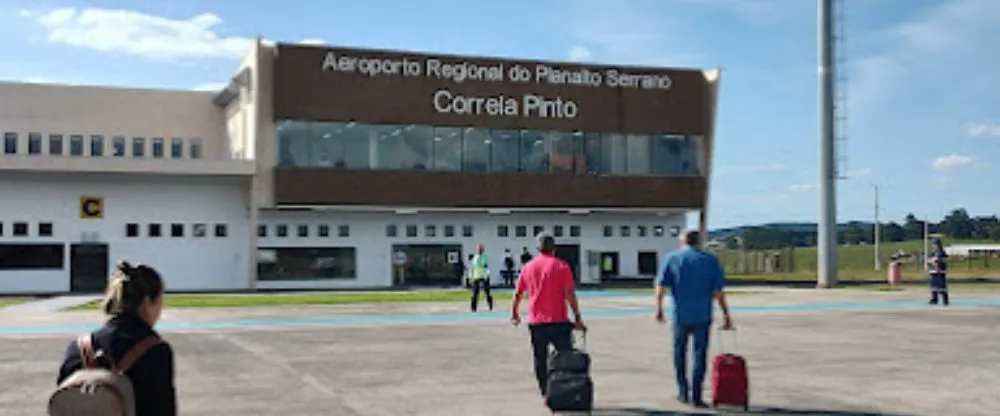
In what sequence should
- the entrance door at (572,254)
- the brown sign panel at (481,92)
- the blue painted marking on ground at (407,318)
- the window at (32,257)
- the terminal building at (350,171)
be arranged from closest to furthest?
the blue painted marking on ground at (407,318)
the window at (32,257)
the terminal building at (350,171)
the brown sign panel at (481,92)
the entrance door at (572,254)

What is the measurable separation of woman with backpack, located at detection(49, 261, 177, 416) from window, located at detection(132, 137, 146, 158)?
1709 inches

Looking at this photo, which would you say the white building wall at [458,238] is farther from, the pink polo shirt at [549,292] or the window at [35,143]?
the pink polo shirt at [549,292]

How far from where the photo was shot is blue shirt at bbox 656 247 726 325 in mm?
9977

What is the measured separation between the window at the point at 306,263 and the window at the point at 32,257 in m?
7.60

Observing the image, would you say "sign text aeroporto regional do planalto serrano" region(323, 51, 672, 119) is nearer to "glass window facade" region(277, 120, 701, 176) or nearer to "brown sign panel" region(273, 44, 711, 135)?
"brown sign panel" region(273, 44, 711, 135)

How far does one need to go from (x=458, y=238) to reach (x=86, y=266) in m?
15.1

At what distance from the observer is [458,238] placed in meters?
45.1

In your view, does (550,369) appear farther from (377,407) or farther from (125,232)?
(125,232)

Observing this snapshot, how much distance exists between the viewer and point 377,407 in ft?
33.2

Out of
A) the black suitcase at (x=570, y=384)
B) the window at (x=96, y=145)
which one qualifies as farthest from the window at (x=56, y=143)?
the black suitcase at (x=570, y=384)

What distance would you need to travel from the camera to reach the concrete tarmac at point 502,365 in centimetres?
1027

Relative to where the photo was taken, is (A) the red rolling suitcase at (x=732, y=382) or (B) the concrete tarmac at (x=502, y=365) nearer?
(A) the red rolling suitcase at (x=732, y=382)

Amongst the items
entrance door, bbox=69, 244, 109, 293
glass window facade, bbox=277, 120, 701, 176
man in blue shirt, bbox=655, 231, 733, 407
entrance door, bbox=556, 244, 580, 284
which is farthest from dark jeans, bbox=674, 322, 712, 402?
entrance door, bbox=556, 244, 580, 284

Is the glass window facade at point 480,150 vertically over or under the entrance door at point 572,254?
over
